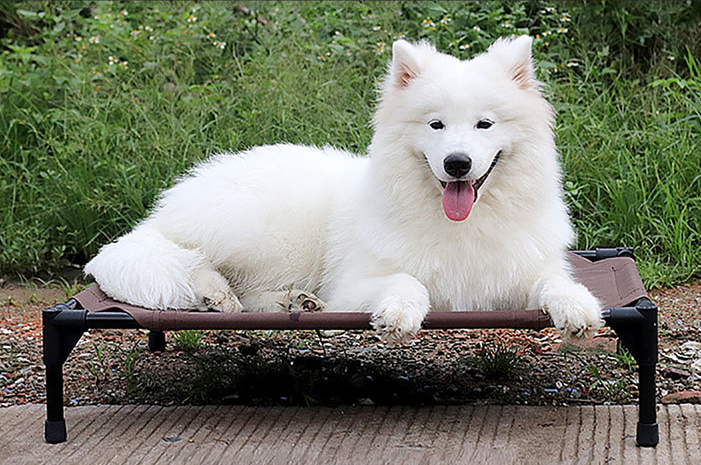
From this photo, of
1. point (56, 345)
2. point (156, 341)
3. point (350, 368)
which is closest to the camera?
point (56, 345)

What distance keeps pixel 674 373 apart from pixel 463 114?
1492mm

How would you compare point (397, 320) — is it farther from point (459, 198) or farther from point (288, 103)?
point (288, 103)

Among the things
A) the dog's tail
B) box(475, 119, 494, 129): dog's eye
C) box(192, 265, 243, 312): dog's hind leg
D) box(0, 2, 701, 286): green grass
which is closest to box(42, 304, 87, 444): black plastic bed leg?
the dog's tail

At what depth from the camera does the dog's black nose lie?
9.77 ft

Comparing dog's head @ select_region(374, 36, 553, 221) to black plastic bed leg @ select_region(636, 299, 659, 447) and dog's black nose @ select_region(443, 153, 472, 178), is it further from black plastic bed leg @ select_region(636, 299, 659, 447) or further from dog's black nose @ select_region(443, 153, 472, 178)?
black plastic bed leg @ select_region(636, 299, 659, 447)

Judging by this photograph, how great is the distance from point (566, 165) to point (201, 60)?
2805 millimetres

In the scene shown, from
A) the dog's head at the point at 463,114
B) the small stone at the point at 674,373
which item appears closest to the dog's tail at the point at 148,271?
the dog's head at the point at 463,114

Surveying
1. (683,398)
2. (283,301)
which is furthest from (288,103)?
(683,398)

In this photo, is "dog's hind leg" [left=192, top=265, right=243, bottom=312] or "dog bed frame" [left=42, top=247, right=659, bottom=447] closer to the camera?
"dog bed frame" [left=42, top=247, right=659, bottom=447]

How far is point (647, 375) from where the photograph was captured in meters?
2.88

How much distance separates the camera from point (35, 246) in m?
5.58

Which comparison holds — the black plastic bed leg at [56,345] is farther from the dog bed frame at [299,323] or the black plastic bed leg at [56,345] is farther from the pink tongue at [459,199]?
the pink tongue at [459,199]

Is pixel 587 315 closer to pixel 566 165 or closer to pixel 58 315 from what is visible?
pixel 58 315

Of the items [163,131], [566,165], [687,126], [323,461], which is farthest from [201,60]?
[323,461]
